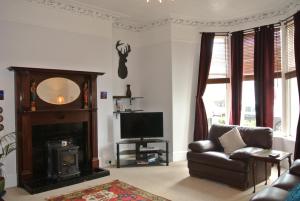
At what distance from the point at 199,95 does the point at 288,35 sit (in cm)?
209

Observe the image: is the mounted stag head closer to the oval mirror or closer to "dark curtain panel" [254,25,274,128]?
the oval mirror

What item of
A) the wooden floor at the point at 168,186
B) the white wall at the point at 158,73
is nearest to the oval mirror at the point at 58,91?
the wooden floor at the point at 168,186

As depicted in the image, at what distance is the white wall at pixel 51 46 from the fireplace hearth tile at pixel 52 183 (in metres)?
0.42

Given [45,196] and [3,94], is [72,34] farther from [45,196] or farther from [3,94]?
[45,196]

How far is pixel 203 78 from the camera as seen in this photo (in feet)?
19.3

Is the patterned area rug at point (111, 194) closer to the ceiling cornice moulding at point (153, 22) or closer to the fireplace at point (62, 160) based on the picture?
the fireplace at point (62, 160)

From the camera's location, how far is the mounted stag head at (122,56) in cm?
593

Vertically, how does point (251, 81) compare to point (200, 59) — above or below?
below

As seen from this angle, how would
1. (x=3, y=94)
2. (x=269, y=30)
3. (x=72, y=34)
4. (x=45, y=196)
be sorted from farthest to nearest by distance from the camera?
(x=269, y=30), (x=72, y=34), (x=3, y=94), (x=45, y=196)

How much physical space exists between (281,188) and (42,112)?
11.9 feet

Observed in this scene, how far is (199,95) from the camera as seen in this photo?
5855mm

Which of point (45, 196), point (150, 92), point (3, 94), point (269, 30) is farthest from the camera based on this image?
point (150, 92)

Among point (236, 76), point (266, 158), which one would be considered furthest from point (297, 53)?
point (266, 158)

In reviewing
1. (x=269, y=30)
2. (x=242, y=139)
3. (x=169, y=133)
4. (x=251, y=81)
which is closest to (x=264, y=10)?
(x=269, y=30)
